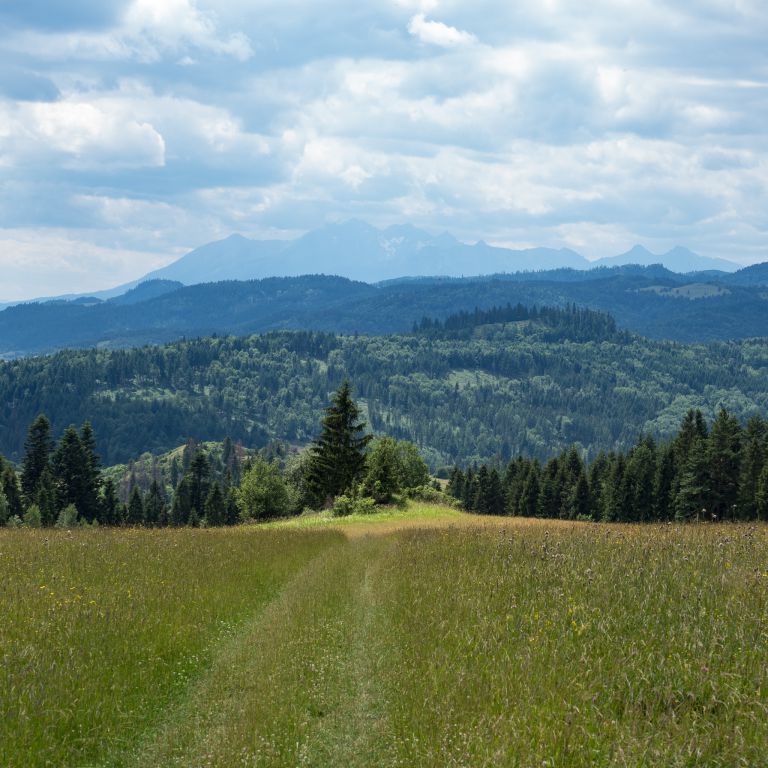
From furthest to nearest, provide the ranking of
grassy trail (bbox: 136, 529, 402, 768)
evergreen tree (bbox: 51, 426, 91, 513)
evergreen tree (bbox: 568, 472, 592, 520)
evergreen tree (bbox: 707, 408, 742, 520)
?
evergreen tree (bbox: 568, 472, 592, 520)
evergreen tree (bbox: 51, 426, 91, 513)
evergreen tree (bbox: 707, 408, 742, 520)
grassy trail (bbox: 136, 529, 402, 768)

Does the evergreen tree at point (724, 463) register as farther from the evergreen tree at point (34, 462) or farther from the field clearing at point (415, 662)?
the evergreen tree at point (34, 462)

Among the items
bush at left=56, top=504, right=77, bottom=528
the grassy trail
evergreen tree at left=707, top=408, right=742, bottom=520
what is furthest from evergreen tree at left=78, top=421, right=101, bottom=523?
the grassy trail

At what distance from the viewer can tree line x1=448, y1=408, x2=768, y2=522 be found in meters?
67.1

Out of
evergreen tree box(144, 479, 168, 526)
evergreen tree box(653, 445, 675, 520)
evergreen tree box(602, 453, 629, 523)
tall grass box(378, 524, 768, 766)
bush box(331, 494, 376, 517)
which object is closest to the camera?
tall grass box(378, 524, 768, 766)

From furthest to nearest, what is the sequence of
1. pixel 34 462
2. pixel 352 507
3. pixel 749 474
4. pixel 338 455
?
pixel 34 462 < pixel 749 474 < pixel 338 455 < pixel 352 507

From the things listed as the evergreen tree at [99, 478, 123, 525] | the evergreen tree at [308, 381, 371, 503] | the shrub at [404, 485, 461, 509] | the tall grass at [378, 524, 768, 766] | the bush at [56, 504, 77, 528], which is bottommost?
the evergreen tree at [99, 478, 123, 525]

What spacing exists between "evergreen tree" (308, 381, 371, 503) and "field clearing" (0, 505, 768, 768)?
3881 centimetres

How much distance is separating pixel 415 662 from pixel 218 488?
10557 cm

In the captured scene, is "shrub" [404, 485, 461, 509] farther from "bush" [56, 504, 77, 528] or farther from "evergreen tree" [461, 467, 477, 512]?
"evergreen tree" [461, 467, 477, 512]

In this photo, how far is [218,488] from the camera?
364 feet

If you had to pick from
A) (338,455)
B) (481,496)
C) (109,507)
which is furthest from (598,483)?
(109,507)

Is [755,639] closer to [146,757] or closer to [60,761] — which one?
[146,757]

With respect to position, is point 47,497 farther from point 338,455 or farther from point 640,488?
point 640,488

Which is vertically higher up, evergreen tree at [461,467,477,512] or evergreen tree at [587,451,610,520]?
evergreen tree at [587,451,610,520]
